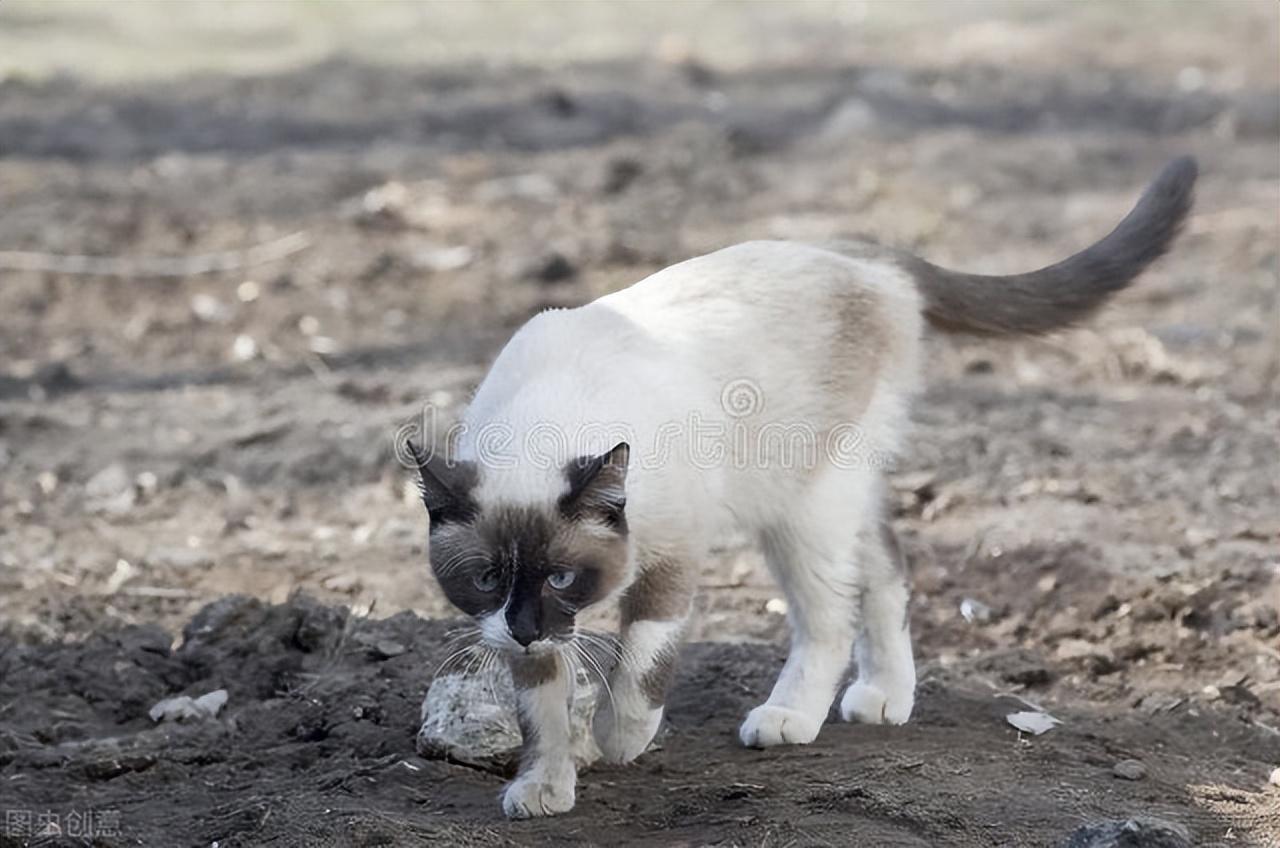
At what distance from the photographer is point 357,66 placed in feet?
45.1

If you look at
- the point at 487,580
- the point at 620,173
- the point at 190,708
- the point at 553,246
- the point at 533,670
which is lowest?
the point at 190,708

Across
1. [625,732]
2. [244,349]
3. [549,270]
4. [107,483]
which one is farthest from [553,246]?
[625,732]

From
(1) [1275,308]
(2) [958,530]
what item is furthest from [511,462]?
(1) [1275,308]

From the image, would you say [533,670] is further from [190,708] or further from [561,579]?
[190,708]

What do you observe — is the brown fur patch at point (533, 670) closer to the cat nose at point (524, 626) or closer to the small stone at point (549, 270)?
the cat nose at point (524, 626)

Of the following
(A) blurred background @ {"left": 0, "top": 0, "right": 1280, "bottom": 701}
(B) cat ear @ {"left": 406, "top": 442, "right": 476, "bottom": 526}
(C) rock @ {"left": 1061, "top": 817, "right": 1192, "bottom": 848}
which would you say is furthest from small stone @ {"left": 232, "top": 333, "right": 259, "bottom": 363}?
(C) rock @ {"left": 1061, "top": 817, "right": 1192, "bottom": 848}

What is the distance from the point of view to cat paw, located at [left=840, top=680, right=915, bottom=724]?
4.91 meters

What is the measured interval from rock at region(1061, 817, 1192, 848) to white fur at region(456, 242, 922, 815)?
1.05 m

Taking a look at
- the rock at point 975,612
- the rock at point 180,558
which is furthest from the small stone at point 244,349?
the rock at point 975,612

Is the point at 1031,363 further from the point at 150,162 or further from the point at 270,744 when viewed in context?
the point at 150,162

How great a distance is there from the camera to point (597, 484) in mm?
4004

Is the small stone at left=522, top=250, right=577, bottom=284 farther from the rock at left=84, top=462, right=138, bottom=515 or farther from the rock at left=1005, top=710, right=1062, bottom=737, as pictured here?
the rock at left=1005, top=710, right=1062, bottom=737

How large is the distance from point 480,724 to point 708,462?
887mm

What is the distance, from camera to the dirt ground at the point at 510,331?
14.9 feet
